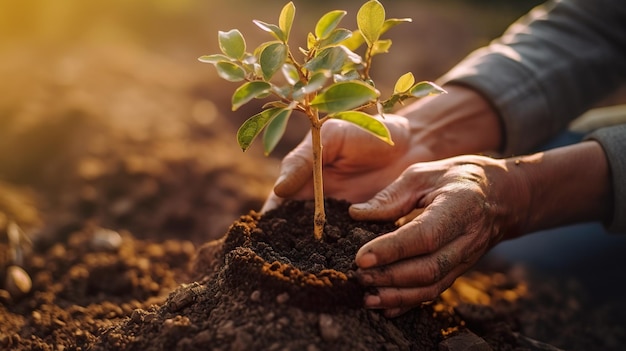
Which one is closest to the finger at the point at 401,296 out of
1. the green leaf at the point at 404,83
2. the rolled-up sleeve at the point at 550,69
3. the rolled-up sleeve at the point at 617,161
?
the green leaf at the point at 404,83

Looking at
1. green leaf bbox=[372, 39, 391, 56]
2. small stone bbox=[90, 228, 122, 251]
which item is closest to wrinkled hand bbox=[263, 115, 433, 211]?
green leaf bbox=[372, 39, 391, 56]

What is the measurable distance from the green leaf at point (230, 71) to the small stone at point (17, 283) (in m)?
1.12

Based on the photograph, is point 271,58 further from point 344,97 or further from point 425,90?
point 425,90

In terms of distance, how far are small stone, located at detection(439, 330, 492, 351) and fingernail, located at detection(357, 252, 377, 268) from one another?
1.06 feet

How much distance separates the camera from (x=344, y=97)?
1292 mm

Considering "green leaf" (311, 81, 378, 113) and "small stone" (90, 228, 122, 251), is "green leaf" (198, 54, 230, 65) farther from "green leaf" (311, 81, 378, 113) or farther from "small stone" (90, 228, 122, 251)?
"small stone" (90, 228, 122, 251)

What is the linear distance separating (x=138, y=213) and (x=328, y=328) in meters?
1.67

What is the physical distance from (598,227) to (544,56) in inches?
34.1

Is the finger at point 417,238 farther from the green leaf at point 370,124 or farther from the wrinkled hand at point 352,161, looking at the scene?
the wrinkled hand at point 352,161

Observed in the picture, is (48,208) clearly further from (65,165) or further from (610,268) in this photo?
(610,268)

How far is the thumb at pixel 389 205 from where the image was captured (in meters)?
1.67

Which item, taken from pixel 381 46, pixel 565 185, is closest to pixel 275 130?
pixel 381 46

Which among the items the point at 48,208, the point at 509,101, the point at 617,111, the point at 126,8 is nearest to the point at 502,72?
the point at 509,101

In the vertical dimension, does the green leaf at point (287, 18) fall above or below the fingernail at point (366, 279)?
above
